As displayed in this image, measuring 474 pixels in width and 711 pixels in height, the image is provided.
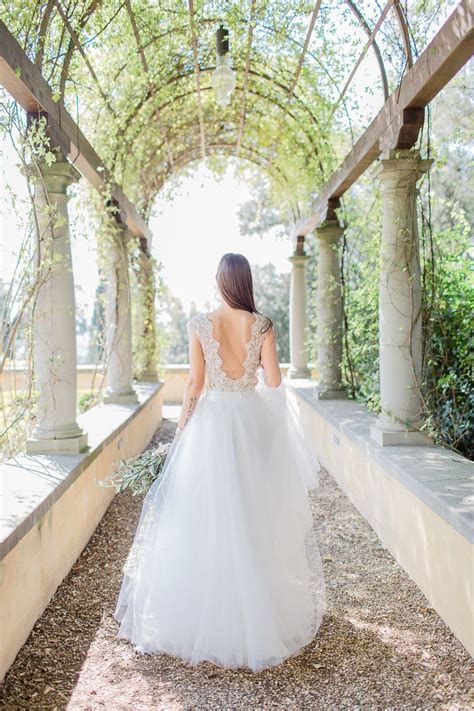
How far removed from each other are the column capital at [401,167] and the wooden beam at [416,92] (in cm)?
6

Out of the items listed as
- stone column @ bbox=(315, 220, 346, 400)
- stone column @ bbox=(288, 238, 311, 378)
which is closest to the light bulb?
stone column @ bbox=(315, 220, 346, 400)

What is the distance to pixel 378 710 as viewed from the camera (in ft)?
7.86

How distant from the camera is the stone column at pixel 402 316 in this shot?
443cm

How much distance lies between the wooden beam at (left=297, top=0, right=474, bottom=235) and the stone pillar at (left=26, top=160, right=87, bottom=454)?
2069mm

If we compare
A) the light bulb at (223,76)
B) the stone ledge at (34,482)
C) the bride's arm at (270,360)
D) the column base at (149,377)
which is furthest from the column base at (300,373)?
the bride's arm at (270,360)

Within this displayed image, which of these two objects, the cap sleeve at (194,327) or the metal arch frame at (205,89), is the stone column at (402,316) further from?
the metal arch frame at (205,89)

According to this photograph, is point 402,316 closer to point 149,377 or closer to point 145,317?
point 145,317

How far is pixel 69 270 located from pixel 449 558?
2793mm

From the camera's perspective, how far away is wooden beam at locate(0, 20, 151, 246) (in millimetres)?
2990

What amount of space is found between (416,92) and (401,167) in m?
0.63

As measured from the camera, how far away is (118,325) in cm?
735

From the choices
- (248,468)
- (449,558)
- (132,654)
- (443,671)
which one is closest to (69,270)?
(248,468)

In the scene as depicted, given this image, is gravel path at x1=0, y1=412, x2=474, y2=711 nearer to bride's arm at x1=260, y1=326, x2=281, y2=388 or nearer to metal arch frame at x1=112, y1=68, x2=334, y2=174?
bride's arm at x1=260, y1=326, x2=281, y2=388

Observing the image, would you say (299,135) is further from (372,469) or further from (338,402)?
(372,469)
